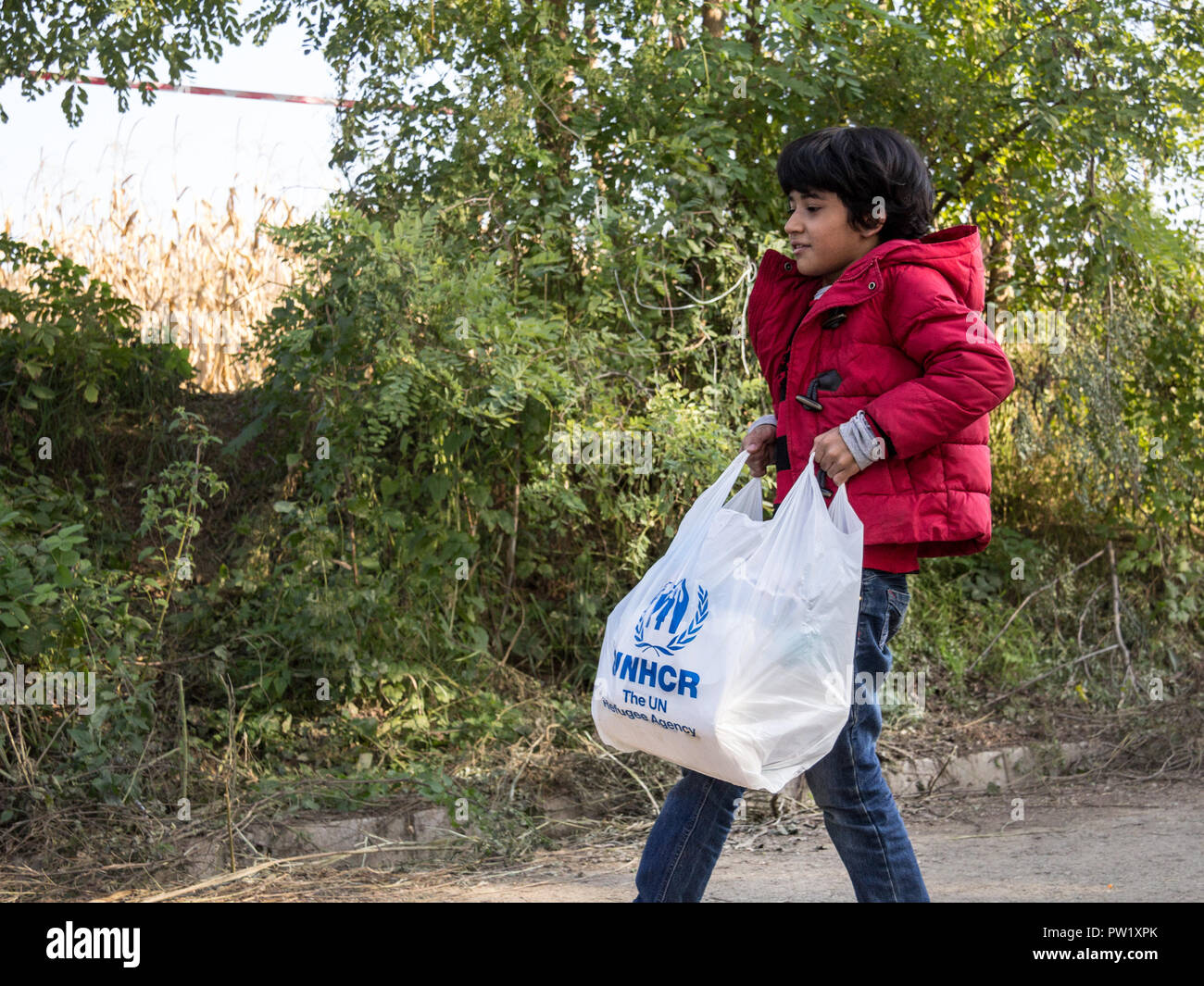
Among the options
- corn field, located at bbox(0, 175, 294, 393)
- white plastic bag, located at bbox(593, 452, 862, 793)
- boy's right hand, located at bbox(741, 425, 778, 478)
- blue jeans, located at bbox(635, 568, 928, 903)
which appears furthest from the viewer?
corn field, located at bbox(0, 175, 294, 393)

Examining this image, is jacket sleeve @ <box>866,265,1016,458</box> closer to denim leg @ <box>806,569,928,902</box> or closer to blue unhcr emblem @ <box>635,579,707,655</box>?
denim leg @ <box>806,569,928,902</box>

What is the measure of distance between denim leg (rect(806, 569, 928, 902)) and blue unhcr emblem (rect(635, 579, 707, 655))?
349 millimetres

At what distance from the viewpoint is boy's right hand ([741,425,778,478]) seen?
9.70 feet

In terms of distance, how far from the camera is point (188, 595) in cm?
517

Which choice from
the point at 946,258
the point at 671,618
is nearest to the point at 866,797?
the point at 671,618

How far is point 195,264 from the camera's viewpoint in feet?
25.2

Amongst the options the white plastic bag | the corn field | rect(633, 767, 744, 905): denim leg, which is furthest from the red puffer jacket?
the corn field

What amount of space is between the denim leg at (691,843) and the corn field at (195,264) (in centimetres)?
516

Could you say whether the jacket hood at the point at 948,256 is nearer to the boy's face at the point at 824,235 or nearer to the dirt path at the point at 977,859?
the boy's face at the point at 824,235

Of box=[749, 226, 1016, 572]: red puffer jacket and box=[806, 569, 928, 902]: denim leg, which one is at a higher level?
box=[749, 226, 1016, 572]: red puffer jacket

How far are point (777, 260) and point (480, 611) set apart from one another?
3013 mm

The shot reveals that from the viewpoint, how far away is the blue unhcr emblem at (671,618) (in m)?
2.54

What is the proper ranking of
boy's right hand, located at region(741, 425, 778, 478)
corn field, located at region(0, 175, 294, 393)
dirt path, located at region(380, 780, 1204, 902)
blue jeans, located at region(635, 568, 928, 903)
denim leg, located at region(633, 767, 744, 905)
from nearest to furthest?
blue jeans, located at region(635, 568, 928, 903) < denim leg, located at region(633, 767, 744, 905) < boy's right hand, located at region(741, 425, 778, 478) < dirt path, located at region(380, 780, 1204, 902) < corn field, located at region(0, 175, 294, 393)
